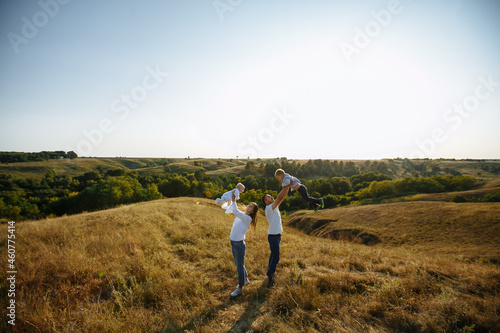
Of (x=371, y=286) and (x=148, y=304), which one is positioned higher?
(x=371, y=286)

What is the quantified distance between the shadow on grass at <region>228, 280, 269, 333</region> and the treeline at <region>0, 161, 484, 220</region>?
48.9 meters

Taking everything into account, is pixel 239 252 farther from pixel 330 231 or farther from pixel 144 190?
pixel 144 190

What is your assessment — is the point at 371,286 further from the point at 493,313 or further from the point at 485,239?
the point at 485,239

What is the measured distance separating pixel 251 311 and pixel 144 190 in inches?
2184

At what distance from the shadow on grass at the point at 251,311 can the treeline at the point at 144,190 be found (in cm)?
4890

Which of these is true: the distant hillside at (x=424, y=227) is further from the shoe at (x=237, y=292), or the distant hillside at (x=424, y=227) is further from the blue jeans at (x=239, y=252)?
the blue jeans at (x=239, y=252)

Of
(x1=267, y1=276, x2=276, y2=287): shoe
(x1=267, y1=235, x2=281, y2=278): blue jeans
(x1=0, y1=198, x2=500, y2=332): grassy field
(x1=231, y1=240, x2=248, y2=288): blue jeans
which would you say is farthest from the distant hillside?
(x1=231, y1=240, x2=248, y2=288): blue jeans

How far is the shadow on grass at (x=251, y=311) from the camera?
13.8 feet

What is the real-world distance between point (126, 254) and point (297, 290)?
21.2 ft

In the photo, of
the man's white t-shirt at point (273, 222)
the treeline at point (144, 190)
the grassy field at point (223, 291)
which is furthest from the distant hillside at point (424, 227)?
the treeline at point (144, 190)

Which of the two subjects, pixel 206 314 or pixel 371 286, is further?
pixel 371 286

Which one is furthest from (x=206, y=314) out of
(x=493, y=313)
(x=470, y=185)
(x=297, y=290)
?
(x=470, y=185)

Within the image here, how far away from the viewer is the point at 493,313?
379cm

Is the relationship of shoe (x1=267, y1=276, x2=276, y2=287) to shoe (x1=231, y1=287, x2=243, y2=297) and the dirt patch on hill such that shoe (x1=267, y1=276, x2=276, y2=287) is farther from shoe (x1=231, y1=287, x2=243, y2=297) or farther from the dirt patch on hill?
the dirt patch on hill
